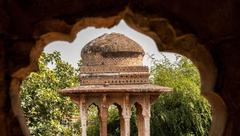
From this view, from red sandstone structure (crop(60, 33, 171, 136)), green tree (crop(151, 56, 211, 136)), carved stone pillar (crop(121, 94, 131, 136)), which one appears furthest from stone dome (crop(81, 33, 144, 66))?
green tree (crop(151, 56, 211, 136))

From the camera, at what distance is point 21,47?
4.10ft

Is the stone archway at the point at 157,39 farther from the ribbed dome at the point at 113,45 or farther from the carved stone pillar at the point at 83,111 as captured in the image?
the carved stone pillar at the point at 83,111

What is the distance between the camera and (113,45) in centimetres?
1045

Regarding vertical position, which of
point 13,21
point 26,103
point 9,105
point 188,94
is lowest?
point 9,105

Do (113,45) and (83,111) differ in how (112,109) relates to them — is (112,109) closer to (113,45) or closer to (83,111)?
(83,111)

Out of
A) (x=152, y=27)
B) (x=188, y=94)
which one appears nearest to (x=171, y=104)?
(x=188, y=94)

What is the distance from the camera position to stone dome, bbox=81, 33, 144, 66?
1050 centimetres

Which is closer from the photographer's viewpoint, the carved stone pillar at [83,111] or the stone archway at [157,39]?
the stone archway at [157,39]

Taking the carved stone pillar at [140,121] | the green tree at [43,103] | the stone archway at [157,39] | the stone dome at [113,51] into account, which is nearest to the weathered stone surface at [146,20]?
the stone archway at [157,39]

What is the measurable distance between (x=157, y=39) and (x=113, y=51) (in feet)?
29.9

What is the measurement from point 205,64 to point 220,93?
0.09 metres

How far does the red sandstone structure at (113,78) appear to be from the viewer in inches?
415

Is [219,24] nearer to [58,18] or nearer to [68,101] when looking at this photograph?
[58,18]

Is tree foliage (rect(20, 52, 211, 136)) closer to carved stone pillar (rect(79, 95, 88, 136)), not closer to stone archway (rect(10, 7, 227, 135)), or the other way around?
carved stone pillar (rect(79, 95, 88, 136))
